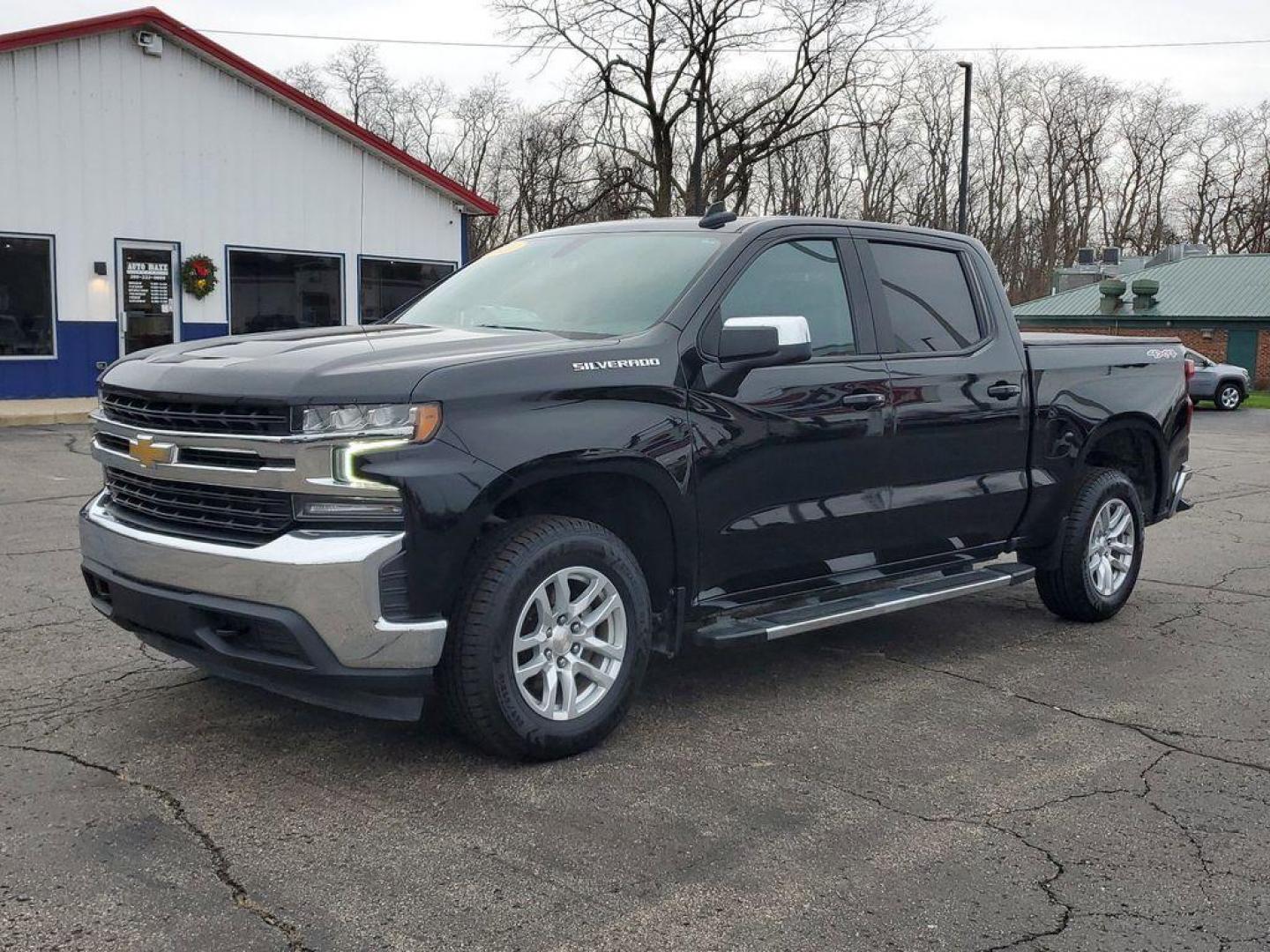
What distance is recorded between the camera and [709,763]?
4453mm

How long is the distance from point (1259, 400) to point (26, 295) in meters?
31.1

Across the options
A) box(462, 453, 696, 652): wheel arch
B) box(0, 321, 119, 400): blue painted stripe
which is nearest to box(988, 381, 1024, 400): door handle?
box(462, 453, 696, 652): wheel arch

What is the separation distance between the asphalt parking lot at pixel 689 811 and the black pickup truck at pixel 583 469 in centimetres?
36

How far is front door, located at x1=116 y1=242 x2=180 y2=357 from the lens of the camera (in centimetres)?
2020

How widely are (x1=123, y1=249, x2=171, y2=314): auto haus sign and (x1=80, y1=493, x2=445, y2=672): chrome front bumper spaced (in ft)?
58.2

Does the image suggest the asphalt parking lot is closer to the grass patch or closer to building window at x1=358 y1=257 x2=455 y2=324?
building window at x1=358 y1=257 x2=455 y2=324

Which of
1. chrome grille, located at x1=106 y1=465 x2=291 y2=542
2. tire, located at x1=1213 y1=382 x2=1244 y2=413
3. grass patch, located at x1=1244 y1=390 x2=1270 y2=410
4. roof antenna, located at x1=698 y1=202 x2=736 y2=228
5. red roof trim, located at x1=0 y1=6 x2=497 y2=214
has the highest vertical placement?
red roof trim, located at x1=0 y1=6 x2=497 y2=214

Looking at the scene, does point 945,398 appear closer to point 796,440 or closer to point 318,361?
point 796,440

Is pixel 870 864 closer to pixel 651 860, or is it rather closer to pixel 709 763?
pixel 651 860

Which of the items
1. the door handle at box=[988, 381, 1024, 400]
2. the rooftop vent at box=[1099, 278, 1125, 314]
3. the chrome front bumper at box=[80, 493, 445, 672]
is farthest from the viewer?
the rooftop vent at box=[1099, 278, 1125, 314]

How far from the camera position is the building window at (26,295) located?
741 inches

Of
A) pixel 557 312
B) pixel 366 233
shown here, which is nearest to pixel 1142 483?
pixel 557 312

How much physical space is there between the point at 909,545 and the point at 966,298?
133 cm

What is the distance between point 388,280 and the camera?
23.5 m
